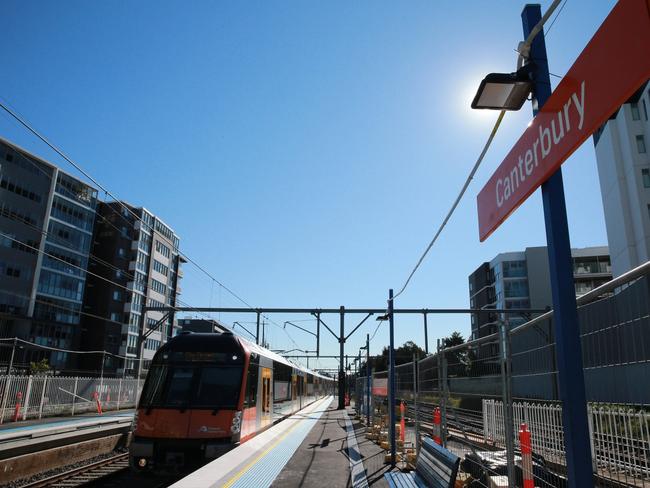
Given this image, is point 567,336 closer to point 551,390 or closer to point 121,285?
point 551,390

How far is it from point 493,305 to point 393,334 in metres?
72.0

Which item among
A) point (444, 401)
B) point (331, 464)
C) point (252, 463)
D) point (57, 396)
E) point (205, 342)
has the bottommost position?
point (331, 464)

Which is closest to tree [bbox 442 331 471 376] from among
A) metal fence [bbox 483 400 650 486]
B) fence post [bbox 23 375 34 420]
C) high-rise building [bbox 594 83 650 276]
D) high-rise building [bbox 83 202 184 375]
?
metal fence [bbox 483 400 650 486]

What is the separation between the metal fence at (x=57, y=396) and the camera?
Answer: 19.6m

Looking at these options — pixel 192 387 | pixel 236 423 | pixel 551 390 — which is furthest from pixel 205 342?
pixel 551 390

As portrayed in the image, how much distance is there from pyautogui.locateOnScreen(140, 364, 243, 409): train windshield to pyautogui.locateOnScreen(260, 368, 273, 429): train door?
2.80 m

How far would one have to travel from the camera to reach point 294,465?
10.2 metres

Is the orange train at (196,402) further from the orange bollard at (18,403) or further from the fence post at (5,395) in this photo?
the orange bollard at (18,403)

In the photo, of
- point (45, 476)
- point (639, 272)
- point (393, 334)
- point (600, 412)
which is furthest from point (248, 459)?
point (639, 272)

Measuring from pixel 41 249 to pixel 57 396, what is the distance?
3648cm

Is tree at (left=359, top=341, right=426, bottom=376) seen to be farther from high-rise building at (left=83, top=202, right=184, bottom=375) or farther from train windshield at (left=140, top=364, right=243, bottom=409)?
high-rise building at (left=83, top=202, right=184, bottom=375)

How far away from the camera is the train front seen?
11000 millimetres

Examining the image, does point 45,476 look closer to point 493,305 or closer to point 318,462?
point 318,462

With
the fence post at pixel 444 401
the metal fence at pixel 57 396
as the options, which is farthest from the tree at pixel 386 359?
the fence post at pixel 444 401
